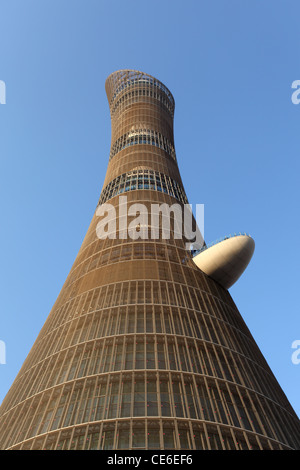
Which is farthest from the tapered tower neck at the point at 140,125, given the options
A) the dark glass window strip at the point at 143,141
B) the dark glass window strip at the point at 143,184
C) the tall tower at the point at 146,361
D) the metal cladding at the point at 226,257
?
the metal cladding at the point at 226,257

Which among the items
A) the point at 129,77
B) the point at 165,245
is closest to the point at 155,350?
the point at 165,245

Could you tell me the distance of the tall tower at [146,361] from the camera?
22.6 m

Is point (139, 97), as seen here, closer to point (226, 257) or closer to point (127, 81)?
point (127, 81)

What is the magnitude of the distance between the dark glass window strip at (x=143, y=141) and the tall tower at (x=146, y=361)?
12987mm

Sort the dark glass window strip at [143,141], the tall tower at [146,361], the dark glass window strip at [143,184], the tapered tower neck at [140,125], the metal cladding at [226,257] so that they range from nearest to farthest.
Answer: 1. the tall tower at [146,361]
2. the metal cladding at [226,257]
3. the dark glass window strip at [143,184]
4. the tapered tower neck at [140,125]
5. the dark glass window strip at [143,141]

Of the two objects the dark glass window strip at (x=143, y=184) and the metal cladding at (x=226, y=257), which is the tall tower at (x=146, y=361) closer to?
the metal cladding at (x=226, y=257)

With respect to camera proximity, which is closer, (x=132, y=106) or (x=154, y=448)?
(x=154, y=448)

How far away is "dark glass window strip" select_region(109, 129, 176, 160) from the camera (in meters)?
55.9

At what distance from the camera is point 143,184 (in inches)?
1849

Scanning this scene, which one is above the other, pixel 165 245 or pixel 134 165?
pixel 134 165

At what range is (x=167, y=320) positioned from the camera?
30.2m
